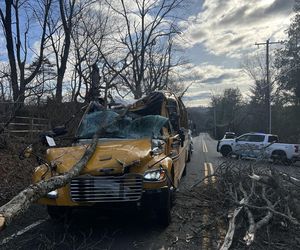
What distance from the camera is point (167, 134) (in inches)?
368

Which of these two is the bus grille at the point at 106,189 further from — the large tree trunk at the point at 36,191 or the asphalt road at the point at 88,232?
the asphalt road at the point at 88,232

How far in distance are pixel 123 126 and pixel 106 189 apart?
8.05 ft

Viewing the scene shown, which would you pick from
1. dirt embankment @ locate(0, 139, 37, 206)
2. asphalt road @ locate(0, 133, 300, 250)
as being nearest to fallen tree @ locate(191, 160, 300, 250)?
asphalt road @ locate(0, 133, 300, 250)

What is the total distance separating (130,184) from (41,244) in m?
1.60

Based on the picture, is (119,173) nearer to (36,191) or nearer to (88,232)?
(88,232)

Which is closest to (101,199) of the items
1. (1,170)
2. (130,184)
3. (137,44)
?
(130,184)

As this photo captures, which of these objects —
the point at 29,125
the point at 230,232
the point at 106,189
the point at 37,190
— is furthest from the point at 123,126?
the point at 29,125

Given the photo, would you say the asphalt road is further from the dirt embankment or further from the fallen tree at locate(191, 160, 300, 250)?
the dirt embankment

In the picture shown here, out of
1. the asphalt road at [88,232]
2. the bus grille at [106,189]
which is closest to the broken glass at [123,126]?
the asphalt road at [88,232]

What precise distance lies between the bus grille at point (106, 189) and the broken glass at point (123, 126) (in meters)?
1.93

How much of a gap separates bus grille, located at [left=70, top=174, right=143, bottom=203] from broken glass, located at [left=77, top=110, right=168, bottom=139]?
1.93 meters

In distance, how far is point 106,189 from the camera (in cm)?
674

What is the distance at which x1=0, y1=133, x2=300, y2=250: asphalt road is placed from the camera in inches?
248

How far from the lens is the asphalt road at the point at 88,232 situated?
6.30 metres
